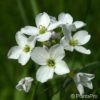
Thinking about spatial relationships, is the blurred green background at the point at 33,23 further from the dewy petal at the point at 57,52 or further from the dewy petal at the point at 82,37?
the dewy petal at the point at 57,52

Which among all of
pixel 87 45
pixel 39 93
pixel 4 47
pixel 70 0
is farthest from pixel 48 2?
pixel 39 93

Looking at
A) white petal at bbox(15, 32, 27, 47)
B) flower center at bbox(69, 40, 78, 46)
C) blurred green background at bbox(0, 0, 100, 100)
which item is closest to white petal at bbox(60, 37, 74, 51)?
flower center at bbox(69, 40, 78, 46)

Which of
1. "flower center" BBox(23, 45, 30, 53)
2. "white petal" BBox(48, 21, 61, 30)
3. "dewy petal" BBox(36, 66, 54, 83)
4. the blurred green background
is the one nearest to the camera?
"dewy petal" BBox(36, 66, 54, 83)

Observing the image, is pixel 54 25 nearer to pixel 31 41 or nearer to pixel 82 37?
pixel 31 41

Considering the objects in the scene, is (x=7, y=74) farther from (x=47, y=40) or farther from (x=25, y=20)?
(x=47, y=40)

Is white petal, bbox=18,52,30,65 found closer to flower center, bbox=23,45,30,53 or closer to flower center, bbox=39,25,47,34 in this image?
flower center, bbox=23,45,30,53

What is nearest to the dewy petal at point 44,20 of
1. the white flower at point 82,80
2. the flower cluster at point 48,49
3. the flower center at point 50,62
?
the flower cluster at point 48,49
